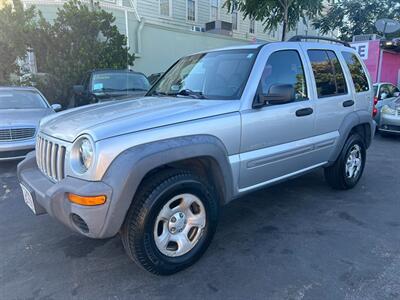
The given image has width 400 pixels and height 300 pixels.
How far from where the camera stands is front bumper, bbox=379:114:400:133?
28.0 ft

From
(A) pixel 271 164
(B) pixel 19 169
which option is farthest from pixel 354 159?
(B) pixel 19 169

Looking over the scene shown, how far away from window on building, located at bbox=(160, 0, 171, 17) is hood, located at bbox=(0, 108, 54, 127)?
12.0 meters

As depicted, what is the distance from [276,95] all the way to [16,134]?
4728mm

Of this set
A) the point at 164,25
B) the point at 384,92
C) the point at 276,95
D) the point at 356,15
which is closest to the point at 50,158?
the point at 276,95

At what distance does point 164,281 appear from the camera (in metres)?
2.75

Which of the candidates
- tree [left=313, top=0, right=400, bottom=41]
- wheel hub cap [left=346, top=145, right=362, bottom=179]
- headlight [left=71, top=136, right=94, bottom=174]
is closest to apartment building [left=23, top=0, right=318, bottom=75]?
tree [left=313, top=0, right=400, bottom=41]

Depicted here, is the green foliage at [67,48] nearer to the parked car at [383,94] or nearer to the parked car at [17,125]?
the parked car at [17,125]

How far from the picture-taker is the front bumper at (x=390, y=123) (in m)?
8.54

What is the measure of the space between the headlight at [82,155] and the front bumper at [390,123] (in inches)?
328

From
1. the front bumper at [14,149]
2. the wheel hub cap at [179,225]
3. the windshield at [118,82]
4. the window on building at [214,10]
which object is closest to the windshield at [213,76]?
the wheel hub cap at [179,225]

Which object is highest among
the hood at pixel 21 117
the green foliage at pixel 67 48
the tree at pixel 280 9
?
the tree at pixel 280 9

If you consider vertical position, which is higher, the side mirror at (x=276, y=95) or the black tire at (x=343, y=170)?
the side mirror at (x=276, y=95)

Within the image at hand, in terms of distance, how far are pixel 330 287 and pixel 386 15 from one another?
24.4m

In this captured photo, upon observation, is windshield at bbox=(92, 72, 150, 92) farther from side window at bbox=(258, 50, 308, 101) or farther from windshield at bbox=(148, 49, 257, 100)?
side window at bbox=(258, 50, 308, 101)
